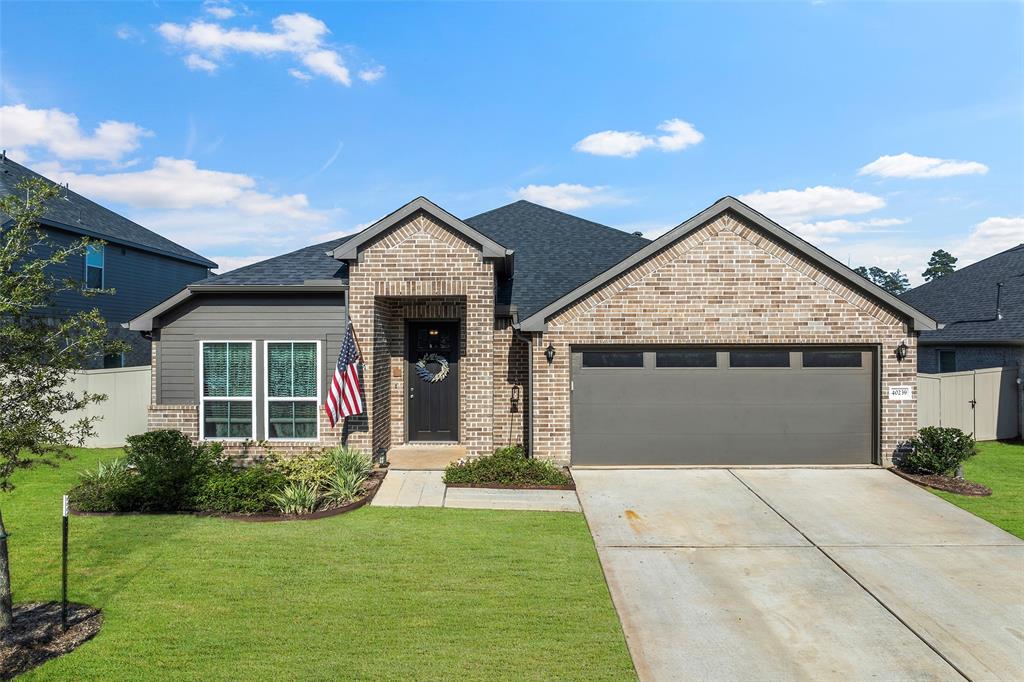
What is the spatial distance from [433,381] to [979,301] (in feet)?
61.2

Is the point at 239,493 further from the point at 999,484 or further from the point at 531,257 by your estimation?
the point at 999,484

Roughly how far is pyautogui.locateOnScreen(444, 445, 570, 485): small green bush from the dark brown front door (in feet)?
9.23

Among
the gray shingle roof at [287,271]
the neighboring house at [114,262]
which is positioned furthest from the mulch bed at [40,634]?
the neighboring house at [114,262]

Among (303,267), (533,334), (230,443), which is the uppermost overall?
(303,267)

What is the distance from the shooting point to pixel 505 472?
11.0 metres

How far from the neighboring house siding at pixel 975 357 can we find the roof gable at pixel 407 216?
47.6 ft

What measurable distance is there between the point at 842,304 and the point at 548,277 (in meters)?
6.59

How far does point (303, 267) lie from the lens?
1303 cm

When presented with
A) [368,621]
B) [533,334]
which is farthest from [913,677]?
[533,334]

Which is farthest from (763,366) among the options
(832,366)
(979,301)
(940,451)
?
(979,301)

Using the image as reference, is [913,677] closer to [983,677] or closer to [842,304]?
[983,677]

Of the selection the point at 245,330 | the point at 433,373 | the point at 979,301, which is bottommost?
the point at 433,373

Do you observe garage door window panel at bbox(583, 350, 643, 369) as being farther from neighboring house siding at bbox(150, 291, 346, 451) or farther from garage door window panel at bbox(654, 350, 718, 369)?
neighboring house siding at bbox(150, 291, 346, 451)

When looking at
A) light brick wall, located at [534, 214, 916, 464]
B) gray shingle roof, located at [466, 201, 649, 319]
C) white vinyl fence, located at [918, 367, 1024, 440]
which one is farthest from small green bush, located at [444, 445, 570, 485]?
white vinyl fence, located at [918, 367, 1024, 440]
